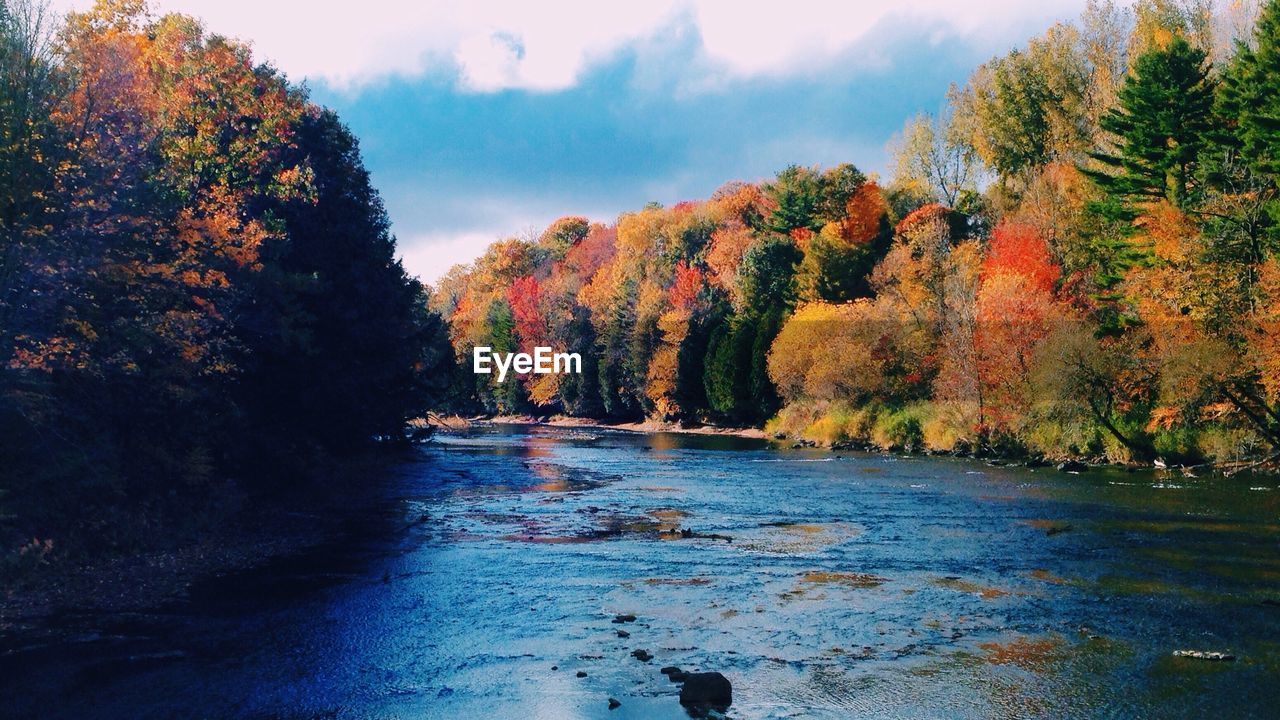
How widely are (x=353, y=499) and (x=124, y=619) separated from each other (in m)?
19.6

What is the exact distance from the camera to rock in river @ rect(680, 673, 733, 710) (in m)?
12.4

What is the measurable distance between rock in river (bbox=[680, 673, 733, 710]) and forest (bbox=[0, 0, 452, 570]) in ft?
46.2

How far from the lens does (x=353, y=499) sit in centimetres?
3628

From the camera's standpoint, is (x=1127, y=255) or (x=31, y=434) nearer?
(x=31, y=434)

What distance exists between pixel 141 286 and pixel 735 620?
52.7ft

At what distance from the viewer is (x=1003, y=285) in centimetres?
5878

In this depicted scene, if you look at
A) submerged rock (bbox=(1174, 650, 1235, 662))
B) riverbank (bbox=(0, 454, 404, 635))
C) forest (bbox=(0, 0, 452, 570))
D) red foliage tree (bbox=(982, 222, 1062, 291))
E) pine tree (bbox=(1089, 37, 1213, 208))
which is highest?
pine tree (bbox=(1089, 37, 1213, 208))

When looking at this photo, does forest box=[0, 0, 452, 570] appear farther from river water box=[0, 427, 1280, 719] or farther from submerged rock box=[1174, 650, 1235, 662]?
submerged rock box=[1174, 650, 1235, 662]

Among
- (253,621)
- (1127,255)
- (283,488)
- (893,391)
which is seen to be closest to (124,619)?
(253,621)

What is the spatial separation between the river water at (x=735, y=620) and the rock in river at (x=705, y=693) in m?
0.25

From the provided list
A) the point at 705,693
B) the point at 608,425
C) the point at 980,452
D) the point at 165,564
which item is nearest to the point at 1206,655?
the point at 705,693

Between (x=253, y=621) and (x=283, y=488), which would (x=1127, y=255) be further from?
(x=253, y=621)

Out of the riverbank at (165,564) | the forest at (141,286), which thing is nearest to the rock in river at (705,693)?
the riverbank at (165,564)

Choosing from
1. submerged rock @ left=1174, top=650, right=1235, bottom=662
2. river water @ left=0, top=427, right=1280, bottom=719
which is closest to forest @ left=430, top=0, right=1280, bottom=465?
river water @ left=0, top=427, right=1280, bottom=719
